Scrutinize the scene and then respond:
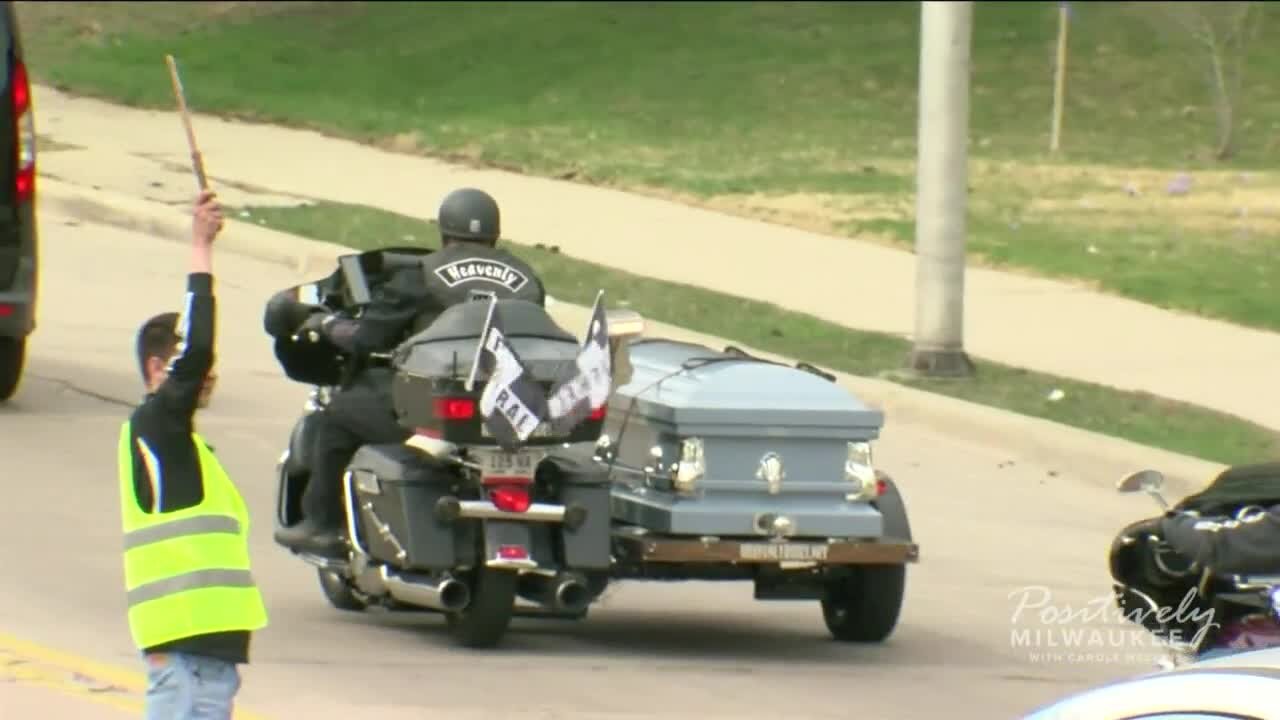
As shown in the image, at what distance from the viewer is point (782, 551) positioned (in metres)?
9.10

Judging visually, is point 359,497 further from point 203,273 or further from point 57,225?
point 57,225

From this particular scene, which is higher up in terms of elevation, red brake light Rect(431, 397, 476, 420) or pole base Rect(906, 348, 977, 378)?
red brake light Rect(431, 397, 476, 420)

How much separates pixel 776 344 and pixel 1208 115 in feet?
48.1

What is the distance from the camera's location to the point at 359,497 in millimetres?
9148

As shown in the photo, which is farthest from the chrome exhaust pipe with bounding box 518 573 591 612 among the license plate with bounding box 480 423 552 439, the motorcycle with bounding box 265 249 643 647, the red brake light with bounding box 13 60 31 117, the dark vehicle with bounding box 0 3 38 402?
the red brake light with bounding box 13 60 31 117

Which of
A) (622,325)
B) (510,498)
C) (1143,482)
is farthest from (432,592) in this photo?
(1143,482)

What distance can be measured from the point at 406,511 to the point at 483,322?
73cm

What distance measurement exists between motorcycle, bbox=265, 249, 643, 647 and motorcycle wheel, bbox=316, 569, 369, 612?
404mm

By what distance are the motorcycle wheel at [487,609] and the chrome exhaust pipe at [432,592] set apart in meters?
0.05

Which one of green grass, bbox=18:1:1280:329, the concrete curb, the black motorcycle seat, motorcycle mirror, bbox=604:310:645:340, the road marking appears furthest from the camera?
green grass, bbox=18:1:1280:329

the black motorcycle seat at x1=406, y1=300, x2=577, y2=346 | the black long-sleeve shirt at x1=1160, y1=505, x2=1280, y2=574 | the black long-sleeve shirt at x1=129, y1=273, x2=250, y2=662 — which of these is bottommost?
the black long-sleeve shirt at x1=1160, y1=505, x2=1280, y2=574

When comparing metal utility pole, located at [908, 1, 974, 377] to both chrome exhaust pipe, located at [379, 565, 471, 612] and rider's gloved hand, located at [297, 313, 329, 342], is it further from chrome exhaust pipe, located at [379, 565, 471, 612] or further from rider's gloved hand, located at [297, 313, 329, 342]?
chrome exhaust pipe, located at [379, 565, 471, 612]

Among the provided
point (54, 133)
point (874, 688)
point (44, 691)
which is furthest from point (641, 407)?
point (54, 133)

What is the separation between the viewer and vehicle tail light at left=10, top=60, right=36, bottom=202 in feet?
40.2
